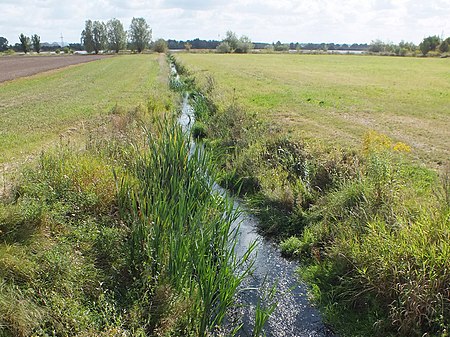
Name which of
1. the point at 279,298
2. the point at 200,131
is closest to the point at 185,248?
the point at 279,298

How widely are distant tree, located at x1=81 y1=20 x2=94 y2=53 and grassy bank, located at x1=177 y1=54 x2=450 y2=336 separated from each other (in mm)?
112627

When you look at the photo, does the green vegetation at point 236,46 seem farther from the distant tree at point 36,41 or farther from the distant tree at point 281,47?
the distant tree at point 36,41

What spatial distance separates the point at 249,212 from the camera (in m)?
8.85

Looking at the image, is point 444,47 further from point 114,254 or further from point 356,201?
point 114,254

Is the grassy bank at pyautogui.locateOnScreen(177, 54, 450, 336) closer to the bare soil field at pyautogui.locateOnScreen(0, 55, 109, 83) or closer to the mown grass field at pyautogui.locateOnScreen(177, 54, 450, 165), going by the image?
the mown grass field at pyautogui.locateOnScreen(177, 54, 450, 165)

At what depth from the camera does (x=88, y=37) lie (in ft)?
381

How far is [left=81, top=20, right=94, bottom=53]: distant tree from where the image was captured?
380 feet

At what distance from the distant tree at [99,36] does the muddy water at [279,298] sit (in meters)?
122

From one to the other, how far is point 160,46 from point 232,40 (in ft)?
68.1

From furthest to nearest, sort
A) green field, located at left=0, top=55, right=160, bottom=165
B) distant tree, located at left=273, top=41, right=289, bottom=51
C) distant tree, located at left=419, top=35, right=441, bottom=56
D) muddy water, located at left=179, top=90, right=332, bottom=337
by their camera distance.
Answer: distant tree, located at left=273, top=41, right=289, bottom=51
distant tree, located at left=419, top=35, right=441, bottom=56
green field, located at left=0, top=55, right=160, bottom=165
muddy water, located at left=179, top=90, right=332, bottom=337

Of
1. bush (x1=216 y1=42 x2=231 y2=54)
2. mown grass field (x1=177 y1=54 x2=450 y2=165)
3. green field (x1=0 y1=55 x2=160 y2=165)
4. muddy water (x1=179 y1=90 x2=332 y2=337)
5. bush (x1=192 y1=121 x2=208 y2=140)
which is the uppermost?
bush (x1=216 y1=42 x2=231 y2=54)

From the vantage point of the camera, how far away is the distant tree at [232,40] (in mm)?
106562

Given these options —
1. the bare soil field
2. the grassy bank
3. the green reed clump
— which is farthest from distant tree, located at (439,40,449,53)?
the green reed clump

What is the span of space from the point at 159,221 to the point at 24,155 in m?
6.69
